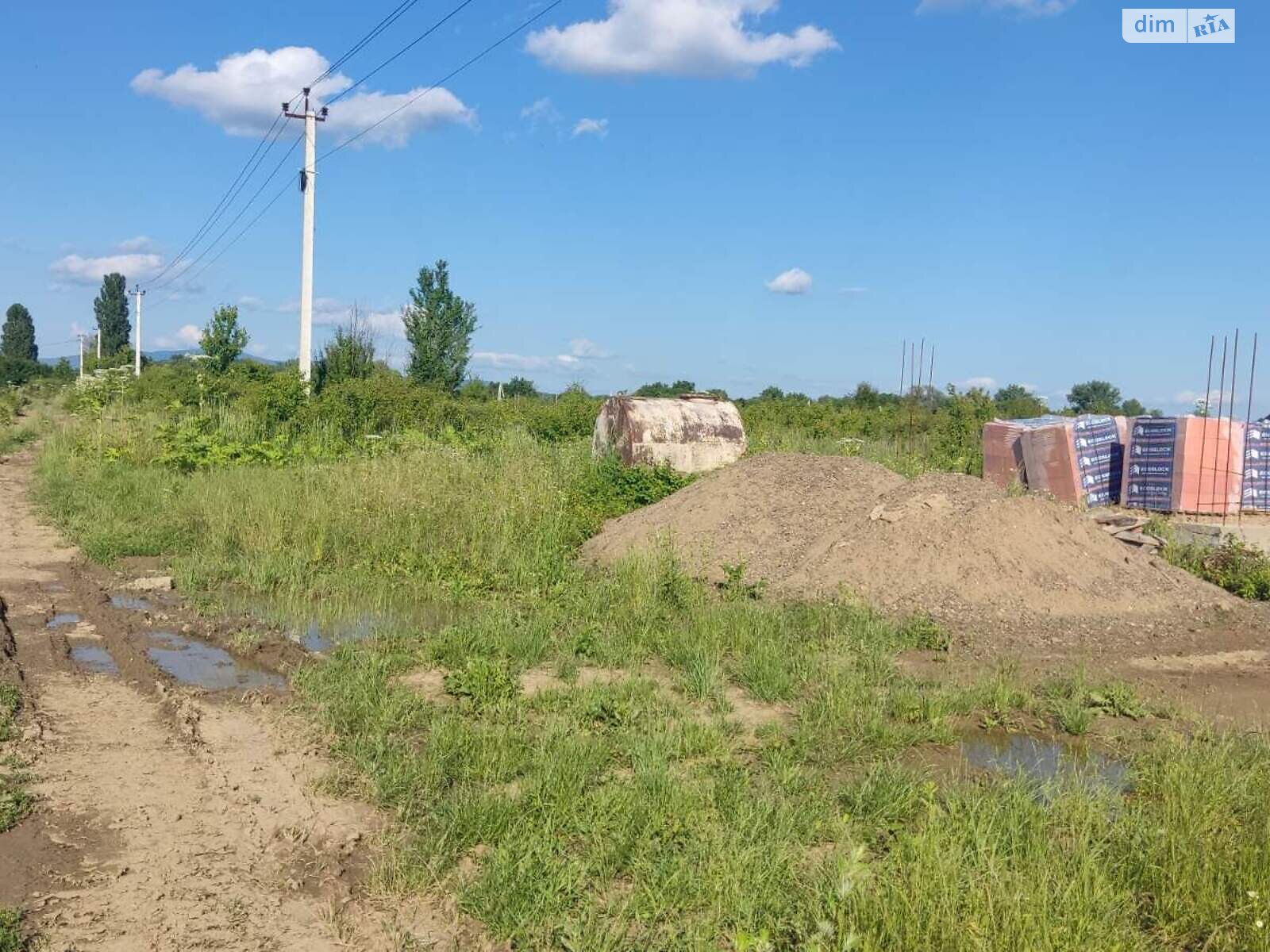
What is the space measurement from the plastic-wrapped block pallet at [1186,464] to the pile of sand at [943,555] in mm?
2928

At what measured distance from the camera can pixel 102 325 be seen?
76.7 m

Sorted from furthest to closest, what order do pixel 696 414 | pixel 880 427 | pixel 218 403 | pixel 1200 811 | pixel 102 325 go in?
pixel 102 325 < pixel 880 427 < pixel 218 403 < pixel 696 414 < pixel 1200 811

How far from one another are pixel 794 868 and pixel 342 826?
196cm

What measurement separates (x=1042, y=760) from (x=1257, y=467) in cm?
911

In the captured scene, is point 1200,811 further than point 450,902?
Yes

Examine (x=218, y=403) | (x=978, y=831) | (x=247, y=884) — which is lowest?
(x=247, y=884)

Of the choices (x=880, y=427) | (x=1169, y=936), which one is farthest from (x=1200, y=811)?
(x=880, y=427)

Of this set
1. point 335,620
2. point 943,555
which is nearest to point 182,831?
point 335,620

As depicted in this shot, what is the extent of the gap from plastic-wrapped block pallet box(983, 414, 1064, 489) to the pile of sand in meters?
3.64

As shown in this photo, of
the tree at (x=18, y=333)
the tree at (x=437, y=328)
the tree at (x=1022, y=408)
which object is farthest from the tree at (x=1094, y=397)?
the tree at (x=18, y=333)

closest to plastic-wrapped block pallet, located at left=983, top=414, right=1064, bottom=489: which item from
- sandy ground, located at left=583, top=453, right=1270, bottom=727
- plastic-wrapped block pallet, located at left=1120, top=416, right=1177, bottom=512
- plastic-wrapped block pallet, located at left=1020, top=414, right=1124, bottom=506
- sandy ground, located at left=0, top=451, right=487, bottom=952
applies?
plastic-wrapped block pallet, located at left=1020, top=414, right=1124, bottom=506

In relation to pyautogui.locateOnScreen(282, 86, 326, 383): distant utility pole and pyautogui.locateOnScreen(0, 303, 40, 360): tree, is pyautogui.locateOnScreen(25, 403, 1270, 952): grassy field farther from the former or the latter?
pyautogui.locateOnScreen(0, 303, 40, 360): tree

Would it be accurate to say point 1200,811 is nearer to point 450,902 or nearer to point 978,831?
point 978,831

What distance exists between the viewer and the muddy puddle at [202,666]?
20.7ft
